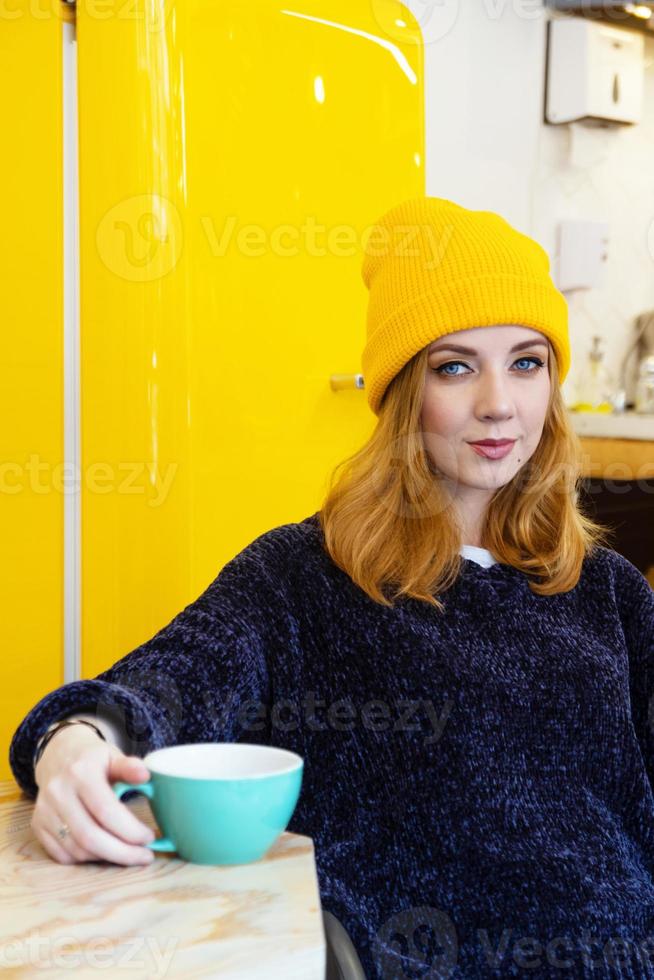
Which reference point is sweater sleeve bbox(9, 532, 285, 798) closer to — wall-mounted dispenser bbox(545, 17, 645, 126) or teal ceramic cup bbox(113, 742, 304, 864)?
teal ceramic cup bbox(113, 742, 304, 864)

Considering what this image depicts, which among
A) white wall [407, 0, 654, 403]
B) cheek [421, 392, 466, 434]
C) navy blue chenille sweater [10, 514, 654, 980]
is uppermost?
white wall [407, 0, 654, 403]

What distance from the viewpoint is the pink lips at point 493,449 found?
112 cm

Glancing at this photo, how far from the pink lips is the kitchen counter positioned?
509mm

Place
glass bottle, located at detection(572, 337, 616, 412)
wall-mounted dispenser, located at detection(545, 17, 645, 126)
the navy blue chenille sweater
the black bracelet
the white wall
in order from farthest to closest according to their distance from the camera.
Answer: glass bottle, located at detection(572, 337, 616, 412), wall-mounted dispenser, located at detection(545, 17, 645, 126), the white wall, the navy blue chenille sweater, the black bracelet

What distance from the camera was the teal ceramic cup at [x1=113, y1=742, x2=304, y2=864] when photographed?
2.10ft

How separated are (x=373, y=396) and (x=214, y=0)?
3.03 ft

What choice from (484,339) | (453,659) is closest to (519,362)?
(484,339)

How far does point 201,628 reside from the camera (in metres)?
0.97

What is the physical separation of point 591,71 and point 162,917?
2.90 m

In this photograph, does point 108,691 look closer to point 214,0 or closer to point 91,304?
point 91,304

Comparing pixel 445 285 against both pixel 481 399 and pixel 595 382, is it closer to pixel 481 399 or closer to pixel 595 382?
pixel 481 399

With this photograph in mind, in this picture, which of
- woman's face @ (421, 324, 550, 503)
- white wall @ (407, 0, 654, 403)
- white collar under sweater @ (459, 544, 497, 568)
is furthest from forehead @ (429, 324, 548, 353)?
white wall @ (407, 0, 654, 403)

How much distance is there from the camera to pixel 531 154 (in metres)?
3.07

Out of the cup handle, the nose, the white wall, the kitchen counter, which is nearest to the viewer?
the kitchen counter
